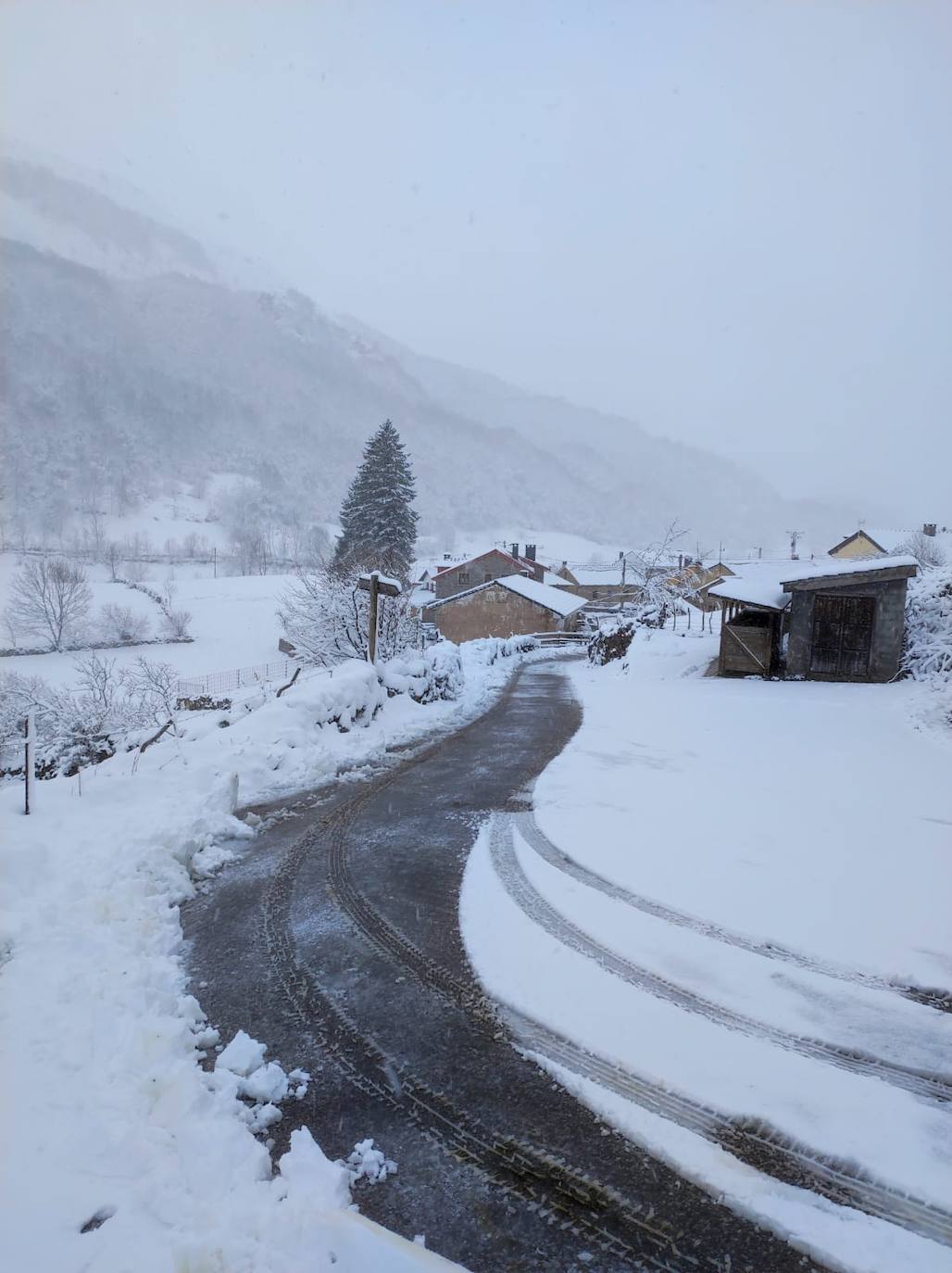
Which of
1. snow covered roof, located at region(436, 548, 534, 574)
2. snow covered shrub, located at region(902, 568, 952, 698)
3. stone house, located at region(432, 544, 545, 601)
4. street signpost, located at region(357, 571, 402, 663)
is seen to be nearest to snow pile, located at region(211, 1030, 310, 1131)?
street signpost, located at region(357, 571, 402, 663)

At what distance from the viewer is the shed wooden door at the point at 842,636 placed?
18188 millimetres

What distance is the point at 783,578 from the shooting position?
1947cm

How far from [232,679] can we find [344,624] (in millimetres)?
20477

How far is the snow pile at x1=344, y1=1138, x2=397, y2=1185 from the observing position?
114 inches

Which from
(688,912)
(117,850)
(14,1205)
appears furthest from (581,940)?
(117,850)

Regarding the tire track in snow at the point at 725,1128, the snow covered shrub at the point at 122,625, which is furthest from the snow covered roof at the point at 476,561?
the tire track in snow at the point at 725,1128

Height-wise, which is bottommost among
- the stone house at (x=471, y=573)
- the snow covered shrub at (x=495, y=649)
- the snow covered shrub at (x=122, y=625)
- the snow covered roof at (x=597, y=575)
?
the snow covered shrub at (x=122, y=625)

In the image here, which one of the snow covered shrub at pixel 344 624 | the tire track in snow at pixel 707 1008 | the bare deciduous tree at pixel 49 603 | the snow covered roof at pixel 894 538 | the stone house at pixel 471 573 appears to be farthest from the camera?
the stone house at pixel 471 573

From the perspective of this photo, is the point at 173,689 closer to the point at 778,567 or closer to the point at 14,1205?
the point at 778,567

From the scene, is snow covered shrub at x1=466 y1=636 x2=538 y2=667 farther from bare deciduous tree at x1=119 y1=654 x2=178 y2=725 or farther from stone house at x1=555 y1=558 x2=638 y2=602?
stone house at x1=555 y1=558 x2=638 y2=602

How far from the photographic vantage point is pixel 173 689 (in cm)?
2702

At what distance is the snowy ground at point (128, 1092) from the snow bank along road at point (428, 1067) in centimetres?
23

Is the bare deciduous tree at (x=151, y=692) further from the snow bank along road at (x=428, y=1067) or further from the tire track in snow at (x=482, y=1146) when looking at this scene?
the tire track in snow at (x=482, y=1146)

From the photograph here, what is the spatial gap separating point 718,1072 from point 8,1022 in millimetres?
3922
